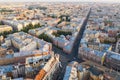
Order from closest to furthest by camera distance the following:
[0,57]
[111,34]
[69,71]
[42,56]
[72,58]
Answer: [69,71] → [42,56] → [0,57] → [72,58] → [111,34]

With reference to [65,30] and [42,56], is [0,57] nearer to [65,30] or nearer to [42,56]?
[42,56]

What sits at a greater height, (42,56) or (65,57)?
(42,56)

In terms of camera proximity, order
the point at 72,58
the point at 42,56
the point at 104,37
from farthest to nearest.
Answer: the point at 104,37
the point at 72,58
the point at 42,56

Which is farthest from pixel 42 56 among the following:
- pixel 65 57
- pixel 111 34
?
pixel 111 34

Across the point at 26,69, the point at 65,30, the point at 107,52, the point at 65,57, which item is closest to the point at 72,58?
the point at 65,57

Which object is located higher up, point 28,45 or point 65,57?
point 28,45

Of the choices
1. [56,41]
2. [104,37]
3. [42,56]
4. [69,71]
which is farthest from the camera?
[104,37]

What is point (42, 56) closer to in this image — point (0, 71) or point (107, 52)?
point (0, 71)

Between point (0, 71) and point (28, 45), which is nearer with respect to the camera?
point (0, 71)

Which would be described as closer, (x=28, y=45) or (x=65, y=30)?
(x=28, y=45)
